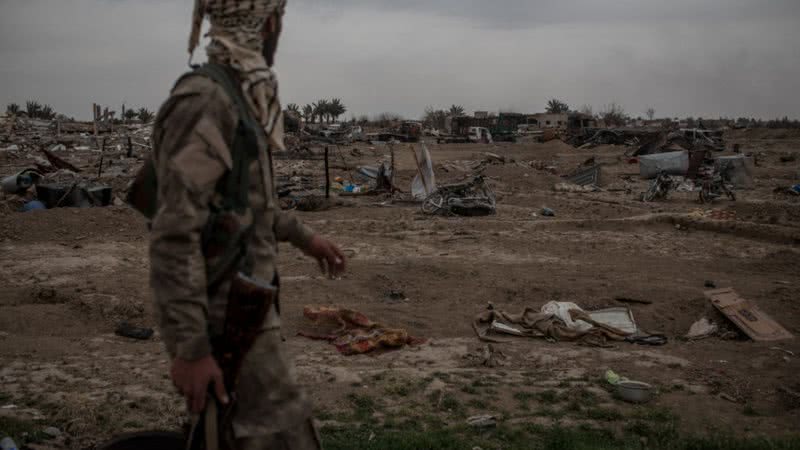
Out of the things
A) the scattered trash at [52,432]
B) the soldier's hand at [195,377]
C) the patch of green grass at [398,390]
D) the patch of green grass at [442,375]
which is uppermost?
the soldier's hand at [195,377]

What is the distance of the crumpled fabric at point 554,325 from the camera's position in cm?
645

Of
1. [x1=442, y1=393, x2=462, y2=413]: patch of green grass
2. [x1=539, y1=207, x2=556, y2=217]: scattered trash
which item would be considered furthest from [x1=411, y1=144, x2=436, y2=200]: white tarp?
[x1=442, y1=393, x2=462, y2=413]: patch of green grass

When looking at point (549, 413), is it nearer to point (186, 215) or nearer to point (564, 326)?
point (564, 326)

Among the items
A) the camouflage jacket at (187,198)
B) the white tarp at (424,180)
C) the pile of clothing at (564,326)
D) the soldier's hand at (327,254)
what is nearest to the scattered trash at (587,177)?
the white tarp at (424,180)

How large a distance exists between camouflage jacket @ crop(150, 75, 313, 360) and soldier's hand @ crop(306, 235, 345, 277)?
599mm

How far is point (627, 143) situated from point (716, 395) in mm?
35485

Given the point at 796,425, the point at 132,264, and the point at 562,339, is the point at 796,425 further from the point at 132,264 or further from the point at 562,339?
the point at 132,264

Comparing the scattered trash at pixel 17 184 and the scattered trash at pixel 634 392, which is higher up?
the scattered trash at pixel 17 184

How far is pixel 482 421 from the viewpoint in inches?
171

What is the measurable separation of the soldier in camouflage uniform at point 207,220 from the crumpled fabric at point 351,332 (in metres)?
3.71

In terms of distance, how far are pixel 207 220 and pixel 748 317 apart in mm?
6274

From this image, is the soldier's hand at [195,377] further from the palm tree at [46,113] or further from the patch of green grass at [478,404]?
the palm tree at [46,113]

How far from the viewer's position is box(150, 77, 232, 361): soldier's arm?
5.99 ft

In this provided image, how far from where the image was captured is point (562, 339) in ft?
21.1
